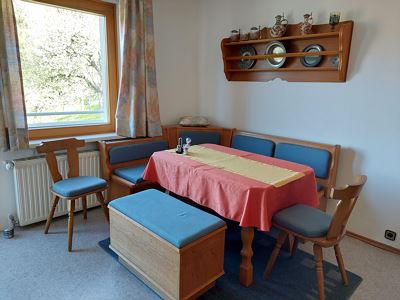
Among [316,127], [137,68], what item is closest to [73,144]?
[137,68]

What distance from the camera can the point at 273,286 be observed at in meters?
2.05

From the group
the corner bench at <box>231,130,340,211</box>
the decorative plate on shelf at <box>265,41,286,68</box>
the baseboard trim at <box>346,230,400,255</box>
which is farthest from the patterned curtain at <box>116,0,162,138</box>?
the baseboard trim at <box>346,230,400,255</box>

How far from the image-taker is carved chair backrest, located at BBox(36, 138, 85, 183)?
261 cm

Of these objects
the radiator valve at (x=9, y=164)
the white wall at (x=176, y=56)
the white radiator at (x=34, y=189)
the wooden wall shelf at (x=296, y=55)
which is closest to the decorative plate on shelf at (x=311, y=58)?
the wooden wall shelf at (x=296, y=55)

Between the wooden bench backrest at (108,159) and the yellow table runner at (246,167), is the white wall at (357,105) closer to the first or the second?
the yellow table runner at (246,167)

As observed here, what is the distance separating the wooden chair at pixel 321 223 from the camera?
5.76ft

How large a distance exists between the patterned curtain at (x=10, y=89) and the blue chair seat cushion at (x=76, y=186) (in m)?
0.47

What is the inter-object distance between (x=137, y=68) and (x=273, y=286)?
2.49m

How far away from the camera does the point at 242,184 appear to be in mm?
1924

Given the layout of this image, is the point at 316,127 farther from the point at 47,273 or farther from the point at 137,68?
the point at 47,273

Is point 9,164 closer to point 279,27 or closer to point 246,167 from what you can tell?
point 246,167

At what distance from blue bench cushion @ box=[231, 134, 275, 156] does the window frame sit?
146 centimetres

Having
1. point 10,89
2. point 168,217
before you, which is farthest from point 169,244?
point 10,89

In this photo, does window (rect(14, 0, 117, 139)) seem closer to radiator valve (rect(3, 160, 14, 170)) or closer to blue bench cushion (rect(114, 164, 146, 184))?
radiator valve (rect(3, 160, 14, 170))
